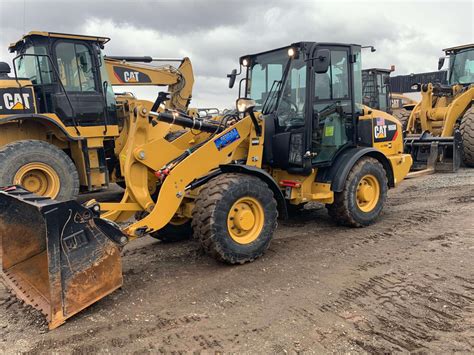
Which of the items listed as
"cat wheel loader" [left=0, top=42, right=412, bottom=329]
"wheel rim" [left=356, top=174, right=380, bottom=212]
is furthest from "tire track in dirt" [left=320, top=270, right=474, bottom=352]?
"wheel rim" [left=356, top=174, right=380, bottom=212]

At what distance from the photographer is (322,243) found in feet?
16.3

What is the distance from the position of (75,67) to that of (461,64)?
31.5ft

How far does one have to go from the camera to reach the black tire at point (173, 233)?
507 cm

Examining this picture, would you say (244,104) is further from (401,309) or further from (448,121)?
(448,121)

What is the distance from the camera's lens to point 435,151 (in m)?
9.36

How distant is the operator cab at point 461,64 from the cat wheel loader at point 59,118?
8.69 m

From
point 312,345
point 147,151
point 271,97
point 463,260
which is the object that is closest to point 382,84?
point 271,97

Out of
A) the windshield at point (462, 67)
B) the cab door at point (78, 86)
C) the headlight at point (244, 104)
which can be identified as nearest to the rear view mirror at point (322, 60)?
the headlight at point (244, 104)

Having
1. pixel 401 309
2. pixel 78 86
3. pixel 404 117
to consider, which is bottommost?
pixel 401 309

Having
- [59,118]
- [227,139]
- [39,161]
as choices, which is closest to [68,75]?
[59,118]

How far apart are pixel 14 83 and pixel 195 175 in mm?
3811

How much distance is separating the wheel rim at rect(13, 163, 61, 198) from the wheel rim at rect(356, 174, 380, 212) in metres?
4.34

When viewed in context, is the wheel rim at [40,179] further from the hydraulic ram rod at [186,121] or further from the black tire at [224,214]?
the black tire at [224,214]

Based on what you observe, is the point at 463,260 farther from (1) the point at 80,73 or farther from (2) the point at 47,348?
(1) the point at 80,73
